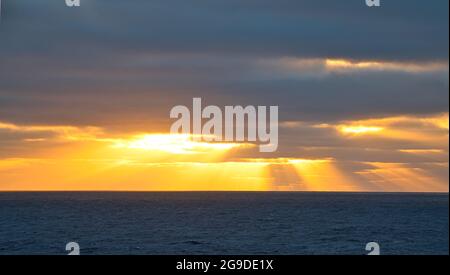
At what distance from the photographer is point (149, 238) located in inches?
3824

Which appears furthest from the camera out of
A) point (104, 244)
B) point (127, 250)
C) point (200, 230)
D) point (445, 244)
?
point (200, 230)

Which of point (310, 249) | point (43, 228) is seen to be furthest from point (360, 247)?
point (43, 228)

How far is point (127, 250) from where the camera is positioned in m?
82.2

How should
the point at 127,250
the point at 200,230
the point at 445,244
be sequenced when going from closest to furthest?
the point at 127,250, the point at 445,244, the point at 200,230

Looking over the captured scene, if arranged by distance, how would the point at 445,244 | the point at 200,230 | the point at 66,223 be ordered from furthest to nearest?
the point at 66,223
the point at 200,230
the point at 445,244

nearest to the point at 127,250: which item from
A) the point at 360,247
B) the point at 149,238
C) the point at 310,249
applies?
the point at 149,238
